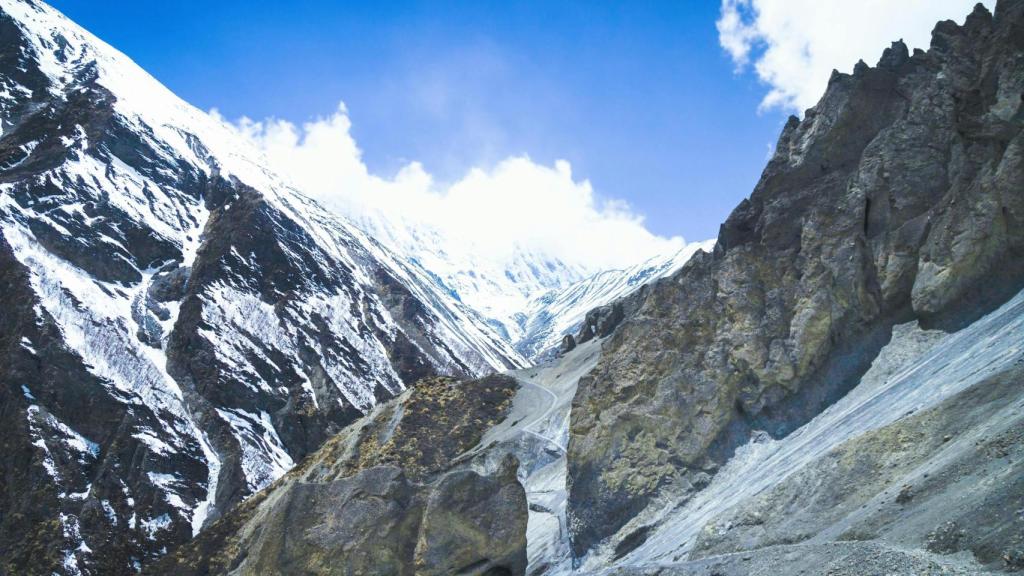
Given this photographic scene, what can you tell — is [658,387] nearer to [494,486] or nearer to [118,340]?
[494,486]

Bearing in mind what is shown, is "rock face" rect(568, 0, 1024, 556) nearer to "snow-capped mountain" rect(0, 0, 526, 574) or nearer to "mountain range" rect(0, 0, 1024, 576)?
"mountain range" rect(0, 0, 1024, 576)

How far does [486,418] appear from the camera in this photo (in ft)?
207

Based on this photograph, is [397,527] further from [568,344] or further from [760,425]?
[568,344]

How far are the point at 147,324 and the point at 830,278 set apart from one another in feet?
360

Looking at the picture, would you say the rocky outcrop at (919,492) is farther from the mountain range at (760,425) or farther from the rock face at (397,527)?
the rock face at (397,527)

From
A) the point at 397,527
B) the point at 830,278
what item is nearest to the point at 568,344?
the point at 830,278

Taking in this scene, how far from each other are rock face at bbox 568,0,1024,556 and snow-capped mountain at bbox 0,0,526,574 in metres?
70.7

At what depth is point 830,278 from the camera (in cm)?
3203

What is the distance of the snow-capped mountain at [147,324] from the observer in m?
88.8

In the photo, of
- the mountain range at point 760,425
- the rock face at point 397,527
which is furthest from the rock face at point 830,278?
the rock face at point 397,527

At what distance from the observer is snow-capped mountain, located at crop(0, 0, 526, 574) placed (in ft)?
291

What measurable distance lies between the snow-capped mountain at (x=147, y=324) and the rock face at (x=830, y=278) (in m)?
70.7

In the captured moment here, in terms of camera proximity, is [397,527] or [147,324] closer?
[397,527]

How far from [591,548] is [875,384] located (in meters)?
13.3
